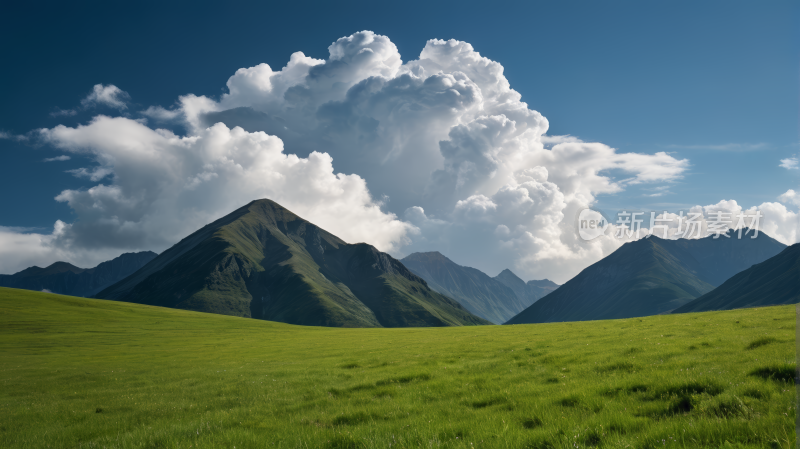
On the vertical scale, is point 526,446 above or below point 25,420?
above

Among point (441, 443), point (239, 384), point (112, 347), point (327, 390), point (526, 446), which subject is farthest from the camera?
point (112, 347)

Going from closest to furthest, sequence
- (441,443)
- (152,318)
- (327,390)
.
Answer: (441,443), (327,390), (152,318)

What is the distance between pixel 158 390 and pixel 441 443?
67.9 feet

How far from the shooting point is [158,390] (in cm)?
2097

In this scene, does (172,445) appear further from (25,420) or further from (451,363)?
(451,363)

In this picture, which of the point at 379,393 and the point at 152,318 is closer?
the point at 379,393

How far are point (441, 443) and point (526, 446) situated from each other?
1.65m

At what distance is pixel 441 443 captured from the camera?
7402mm

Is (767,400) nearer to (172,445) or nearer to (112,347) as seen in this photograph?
(172,445)

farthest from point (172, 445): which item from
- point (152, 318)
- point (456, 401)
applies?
point (152, 318)

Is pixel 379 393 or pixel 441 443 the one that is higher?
pixel 441 443

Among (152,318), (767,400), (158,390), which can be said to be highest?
(767,400)

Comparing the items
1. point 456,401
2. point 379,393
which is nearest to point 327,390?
point 379,393

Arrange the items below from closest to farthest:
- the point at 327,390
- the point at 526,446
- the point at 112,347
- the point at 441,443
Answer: the point at 526,446
the point at 441,443
the point at 327,390
the point at 112,347
